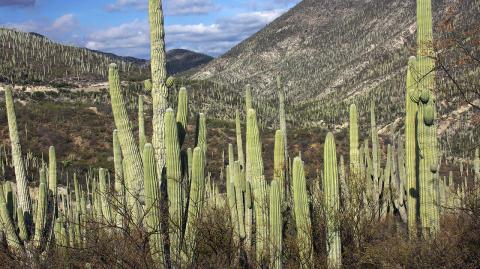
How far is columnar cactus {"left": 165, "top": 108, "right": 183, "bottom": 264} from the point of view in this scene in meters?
6.59

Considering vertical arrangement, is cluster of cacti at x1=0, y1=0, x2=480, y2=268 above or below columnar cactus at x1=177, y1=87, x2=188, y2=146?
below

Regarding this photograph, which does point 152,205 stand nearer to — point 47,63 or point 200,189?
point 200,189

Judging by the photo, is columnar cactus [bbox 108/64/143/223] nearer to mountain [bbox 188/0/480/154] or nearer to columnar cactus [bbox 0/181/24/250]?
columnar cactus [bbox 0/181/24/250]

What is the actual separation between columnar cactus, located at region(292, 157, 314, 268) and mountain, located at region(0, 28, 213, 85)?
4958 centimetres

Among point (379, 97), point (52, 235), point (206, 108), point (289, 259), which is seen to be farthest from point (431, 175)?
point (379, 97)

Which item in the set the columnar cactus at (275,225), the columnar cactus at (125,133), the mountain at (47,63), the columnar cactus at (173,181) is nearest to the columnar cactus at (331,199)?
the columnar cactus at (275,225)

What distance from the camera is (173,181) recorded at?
6.75 meters

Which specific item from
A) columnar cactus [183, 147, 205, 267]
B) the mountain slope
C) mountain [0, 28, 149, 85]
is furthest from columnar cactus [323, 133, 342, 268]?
the mountain slope

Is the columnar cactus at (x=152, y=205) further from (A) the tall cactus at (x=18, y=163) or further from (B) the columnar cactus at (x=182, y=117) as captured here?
(A) the tall cactus at (x=18, y=163)

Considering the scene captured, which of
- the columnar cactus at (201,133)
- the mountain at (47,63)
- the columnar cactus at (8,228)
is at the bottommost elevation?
the columnar cactus at (8,228)

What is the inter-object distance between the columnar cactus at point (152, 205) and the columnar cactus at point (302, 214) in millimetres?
3202

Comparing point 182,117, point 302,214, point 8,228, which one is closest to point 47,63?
point 8,228

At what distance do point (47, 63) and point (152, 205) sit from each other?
209ft

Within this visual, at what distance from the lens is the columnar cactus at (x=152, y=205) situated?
6.54 m
